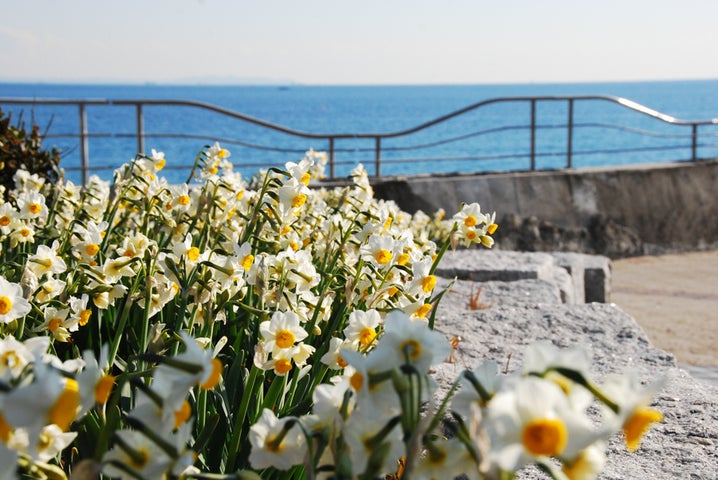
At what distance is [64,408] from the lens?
0.89m

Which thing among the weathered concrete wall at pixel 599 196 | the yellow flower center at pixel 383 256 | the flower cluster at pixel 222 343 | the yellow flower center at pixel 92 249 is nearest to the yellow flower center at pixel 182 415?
the flower cluster at pixel 222 343

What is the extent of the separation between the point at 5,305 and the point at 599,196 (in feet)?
25.2

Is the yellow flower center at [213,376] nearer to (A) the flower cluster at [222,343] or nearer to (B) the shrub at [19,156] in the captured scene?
(A) the flower cluster at [222,343]

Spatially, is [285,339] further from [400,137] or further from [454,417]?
[400,137]

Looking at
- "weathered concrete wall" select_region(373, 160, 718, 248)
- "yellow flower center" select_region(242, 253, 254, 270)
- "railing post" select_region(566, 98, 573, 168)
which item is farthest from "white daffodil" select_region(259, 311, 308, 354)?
"railing post" select_region(566, 98, 573, 168)

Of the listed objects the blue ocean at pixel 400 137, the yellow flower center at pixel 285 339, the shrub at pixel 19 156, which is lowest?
the yellow flower center at pixel 285 339

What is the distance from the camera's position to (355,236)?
2.41m

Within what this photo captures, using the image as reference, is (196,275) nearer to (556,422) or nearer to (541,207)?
(556,422)

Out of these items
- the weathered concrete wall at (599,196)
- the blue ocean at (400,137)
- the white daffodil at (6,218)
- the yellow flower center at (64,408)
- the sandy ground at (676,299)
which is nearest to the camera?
the yellow flower center at (64,408)

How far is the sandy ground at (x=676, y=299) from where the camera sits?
552 centimetres

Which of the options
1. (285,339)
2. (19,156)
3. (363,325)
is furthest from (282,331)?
(19,156)

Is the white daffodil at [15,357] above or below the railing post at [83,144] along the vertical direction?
below

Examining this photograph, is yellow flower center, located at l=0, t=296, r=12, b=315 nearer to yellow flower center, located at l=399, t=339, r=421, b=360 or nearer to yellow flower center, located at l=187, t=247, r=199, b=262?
yellow flower center, located at l=187, t=247, r=199, b=262

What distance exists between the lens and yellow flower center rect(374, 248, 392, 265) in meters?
2.02
